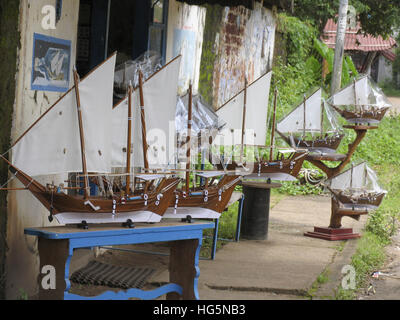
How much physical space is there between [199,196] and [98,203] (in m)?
1.33

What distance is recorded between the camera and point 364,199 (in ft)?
29.0

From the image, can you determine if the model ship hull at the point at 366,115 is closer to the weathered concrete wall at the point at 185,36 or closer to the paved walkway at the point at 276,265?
the paved walkway at the point at 276,265

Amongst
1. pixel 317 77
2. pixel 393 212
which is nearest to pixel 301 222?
pixel 393 212

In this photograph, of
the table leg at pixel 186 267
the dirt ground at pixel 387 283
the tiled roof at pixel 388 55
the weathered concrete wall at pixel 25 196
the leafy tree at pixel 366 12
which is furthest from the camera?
the tiled roof at pixel 388 55

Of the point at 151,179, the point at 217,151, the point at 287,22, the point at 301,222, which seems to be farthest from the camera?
the point at 287,22

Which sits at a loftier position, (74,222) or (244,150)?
(244,150)

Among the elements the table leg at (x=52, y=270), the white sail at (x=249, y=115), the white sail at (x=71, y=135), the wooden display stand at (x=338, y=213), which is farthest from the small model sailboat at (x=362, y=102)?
the table leg at (x=52, y=270)

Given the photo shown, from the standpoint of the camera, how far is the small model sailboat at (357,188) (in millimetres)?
8844

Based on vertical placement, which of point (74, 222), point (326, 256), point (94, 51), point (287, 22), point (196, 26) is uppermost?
point (287, 22)

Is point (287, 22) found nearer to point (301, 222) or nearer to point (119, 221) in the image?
point (301, 222)

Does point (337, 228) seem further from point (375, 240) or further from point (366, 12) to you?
point (366, 12)

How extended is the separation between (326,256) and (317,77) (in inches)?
533

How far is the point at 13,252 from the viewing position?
18.9ft

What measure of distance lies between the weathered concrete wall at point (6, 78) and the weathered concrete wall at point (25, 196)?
4 centimetres
